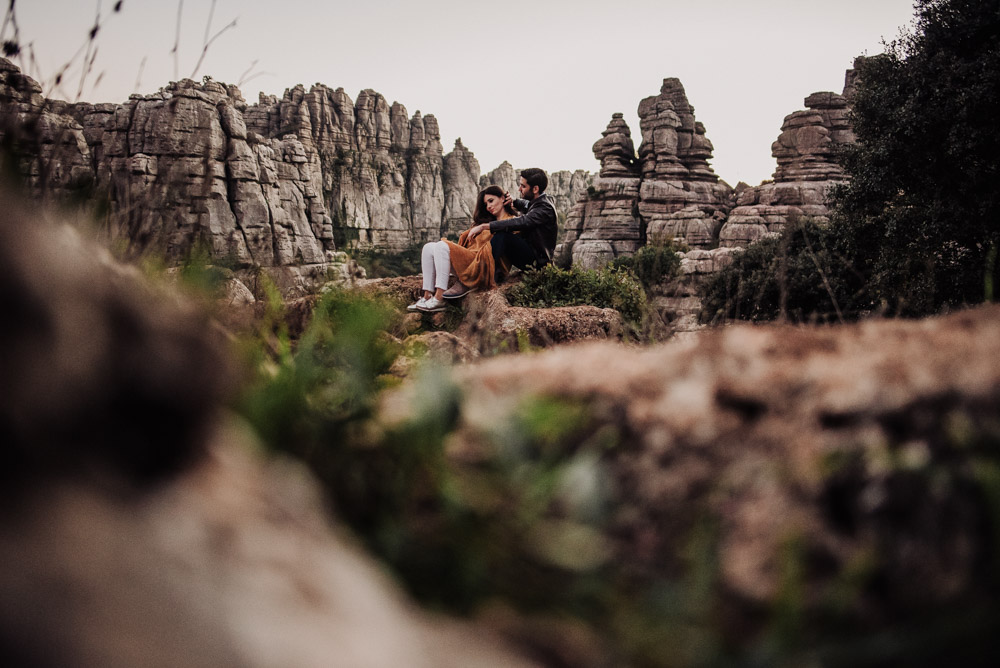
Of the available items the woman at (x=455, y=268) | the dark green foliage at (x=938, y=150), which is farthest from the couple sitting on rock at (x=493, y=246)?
the dark green foliage at (x=938, y=150)

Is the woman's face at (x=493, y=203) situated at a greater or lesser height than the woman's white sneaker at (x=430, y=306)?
greater

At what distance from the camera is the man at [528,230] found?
330 inches

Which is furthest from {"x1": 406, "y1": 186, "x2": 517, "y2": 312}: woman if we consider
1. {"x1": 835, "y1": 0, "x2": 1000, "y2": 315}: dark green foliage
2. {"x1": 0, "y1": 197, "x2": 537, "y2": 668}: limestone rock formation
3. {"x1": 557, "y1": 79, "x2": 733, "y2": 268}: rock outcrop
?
{"x1": 557, "y1": 79, "x2": 733, "y2": 268}: rock outcrop

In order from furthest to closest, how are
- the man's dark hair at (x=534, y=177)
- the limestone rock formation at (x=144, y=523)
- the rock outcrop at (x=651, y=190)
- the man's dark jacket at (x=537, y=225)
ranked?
1. the rock outcrop at (x=651, y=190)
2. the man's dark hair at (x=534, y=177)
3. the man's dark jacket at (x=537, y=225)
4. the limestone rock formation at (x=144, y=523)

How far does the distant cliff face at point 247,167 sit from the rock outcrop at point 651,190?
23.1m

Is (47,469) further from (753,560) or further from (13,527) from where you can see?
(753,560)

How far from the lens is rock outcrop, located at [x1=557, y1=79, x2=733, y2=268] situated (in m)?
50.5

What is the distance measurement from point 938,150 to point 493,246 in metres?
11.7

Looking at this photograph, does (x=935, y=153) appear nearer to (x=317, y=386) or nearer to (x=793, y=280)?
(x=793, y=280)

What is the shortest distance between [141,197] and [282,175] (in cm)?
5242

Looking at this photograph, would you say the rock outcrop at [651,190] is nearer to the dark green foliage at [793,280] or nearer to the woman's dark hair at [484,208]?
the dark green foliage at [793,280]

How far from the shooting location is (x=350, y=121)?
8188cm

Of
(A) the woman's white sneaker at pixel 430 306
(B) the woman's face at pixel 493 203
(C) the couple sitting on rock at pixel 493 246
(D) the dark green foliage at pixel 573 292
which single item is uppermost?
(B) the woman's face at pixel 493 203

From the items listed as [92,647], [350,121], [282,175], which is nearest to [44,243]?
[92,647]
